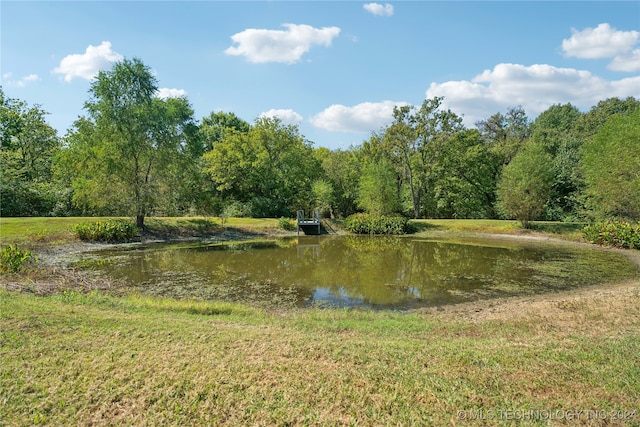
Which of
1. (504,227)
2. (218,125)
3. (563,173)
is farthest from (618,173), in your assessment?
(218,125)

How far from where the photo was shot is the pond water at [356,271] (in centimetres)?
1055

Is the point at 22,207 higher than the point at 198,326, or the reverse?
the point at 22,207

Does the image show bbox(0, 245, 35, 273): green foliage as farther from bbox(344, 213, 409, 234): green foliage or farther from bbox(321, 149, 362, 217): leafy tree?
bbox(321, 149, 362, 217): leafy tree

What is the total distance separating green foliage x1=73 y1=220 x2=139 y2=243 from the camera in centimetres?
2023

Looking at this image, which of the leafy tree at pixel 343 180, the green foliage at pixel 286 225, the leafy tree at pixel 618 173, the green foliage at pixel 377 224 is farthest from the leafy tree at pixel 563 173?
the green foliage at pixel 286 225

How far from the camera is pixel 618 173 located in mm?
21625

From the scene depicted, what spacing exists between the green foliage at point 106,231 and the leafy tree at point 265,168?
12904 mm

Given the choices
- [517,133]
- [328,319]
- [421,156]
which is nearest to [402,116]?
[421,156]

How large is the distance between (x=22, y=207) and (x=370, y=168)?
87.1 feet

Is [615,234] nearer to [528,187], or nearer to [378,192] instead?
[528,187]

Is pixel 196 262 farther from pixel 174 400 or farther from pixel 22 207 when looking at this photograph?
pixel 22 207

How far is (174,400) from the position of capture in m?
3.67

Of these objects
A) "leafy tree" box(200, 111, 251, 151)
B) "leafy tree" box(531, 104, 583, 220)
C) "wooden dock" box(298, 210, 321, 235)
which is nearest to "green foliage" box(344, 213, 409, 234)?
"wooden dock" box(298, 210, 321, 235)

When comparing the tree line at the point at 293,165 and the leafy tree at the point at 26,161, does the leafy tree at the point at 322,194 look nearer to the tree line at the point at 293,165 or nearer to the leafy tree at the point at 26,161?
the tree line at the point at 293,165
